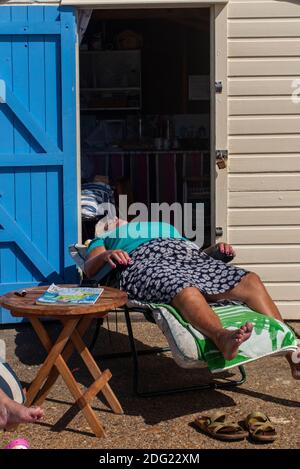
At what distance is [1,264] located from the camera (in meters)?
5.59

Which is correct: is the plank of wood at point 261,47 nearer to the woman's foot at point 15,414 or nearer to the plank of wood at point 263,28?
the plank of wood at point 263,28

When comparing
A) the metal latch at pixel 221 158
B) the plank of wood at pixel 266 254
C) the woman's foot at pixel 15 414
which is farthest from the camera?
the plank of wood at pixel 266 254

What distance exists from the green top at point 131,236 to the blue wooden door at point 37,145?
80cm

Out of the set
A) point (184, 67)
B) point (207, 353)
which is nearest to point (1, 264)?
point (207, 353)

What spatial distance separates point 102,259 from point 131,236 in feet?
1.13

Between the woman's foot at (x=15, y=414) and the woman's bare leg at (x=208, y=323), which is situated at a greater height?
the woman's bare leg at (x=208, y=323)

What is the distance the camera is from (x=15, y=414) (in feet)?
10.9

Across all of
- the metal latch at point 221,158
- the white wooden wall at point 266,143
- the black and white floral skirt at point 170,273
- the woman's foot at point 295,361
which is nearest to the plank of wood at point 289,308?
the white wooden wall at point 266,143

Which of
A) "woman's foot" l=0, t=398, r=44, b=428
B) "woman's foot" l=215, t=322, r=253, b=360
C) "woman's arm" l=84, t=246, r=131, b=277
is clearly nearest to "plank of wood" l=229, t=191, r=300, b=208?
"woman's arm" l=84, t=246, r=131, b=277

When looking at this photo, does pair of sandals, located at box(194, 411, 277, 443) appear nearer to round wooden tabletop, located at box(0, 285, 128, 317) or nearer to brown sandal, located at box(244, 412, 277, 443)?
brown sandal, located at box(244, 412, 277, 443)

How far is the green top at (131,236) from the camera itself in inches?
187

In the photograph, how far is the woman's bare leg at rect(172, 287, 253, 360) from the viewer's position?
3.65m

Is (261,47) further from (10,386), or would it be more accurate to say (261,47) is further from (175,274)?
(10,386)

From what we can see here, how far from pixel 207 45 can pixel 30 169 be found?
4.40 meters
